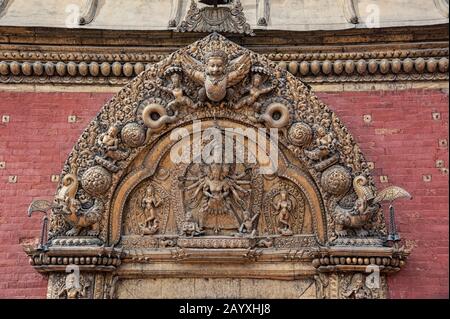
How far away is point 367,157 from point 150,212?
2441 mm

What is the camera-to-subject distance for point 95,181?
275 inches

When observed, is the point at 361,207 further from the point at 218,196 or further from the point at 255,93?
the point at 255,93

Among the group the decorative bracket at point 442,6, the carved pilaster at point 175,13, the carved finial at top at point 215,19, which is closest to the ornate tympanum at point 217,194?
the carved finial at top at point 215,19

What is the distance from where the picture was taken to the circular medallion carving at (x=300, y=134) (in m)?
7.09

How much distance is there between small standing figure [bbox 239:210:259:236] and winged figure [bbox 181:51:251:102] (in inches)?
50.2

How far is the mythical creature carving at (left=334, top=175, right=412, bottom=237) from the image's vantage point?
682cm

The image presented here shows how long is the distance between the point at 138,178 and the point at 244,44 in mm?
1982

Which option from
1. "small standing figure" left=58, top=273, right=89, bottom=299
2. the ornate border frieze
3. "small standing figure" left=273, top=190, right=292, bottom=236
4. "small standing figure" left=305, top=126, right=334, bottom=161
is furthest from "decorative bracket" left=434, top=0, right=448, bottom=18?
"small standing figure" left=58, top=273, right=89, bottom=299

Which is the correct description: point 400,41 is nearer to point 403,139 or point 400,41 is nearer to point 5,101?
point 403,139

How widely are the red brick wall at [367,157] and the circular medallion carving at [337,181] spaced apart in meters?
0.53

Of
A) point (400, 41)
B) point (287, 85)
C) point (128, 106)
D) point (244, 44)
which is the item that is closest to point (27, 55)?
point (128, 106)

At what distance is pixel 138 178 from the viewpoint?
7.18m

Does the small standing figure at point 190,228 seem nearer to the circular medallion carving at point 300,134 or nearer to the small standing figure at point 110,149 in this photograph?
the small standing figure at point 110,149

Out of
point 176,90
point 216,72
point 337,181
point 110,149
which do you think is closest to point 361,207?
point 337,181
